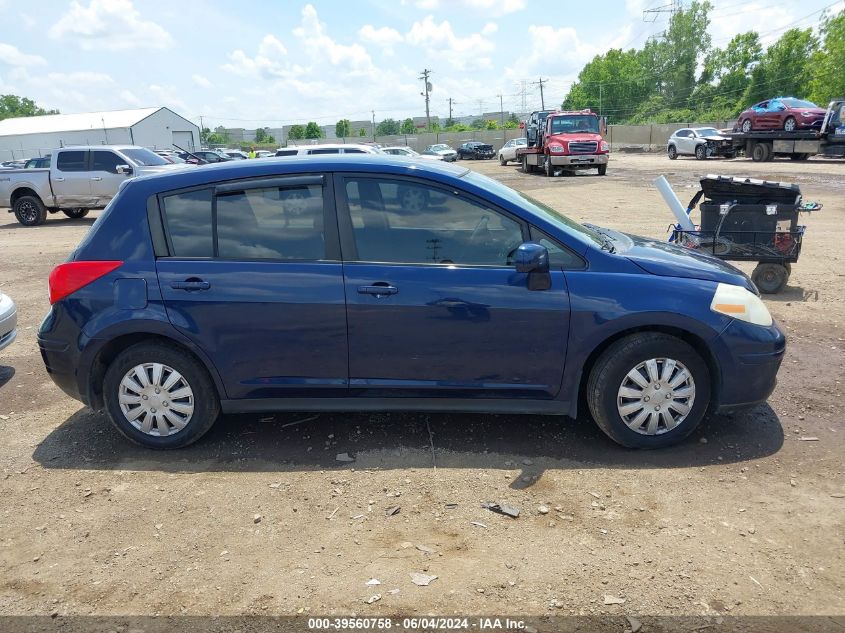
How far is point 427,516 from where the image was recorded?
3402 mm

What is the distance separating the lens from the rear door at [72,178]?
53.7ft

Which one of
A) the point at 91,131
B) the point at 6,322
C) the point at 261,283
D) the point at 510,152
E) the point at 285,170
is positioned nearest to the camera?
the point at 261,283

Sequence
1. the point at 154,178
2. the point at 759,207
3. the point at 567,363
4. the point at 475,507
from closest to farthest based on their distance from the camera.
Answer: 1. the point at 475,507
2. the point at 567,363
3. the point at 154,178
4. the point at 759,207

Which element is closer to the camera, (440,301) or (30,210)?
(440,301)

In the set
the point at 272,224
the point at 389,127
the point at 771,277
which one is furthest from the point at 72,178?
the point at 389,127

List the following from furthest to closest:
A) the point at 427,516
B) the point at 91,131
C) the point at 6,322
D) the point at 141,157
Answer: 1. the point at 91,131
2. the point at 141,157
3. the point at 6,322
4. the point at 427,516

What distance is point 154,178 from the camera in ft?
13.5

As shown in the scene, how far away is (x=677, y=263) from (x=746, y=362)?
0.71 m

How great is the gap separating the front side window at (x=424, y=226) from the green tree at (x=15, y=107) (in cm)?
13125

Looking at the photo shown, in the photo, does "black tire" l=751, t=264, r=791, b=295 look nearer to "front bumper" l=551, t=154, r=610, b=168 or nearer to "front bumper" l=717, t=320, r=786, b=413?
"front bumper" l=717, t=320, r=786, b=413

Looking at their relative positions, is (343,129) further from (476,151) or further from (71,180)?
(71,180)

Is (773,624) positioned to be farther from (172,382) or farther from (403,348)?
(172,382)

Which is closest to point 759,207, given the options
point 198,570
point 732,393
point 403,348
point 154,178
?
point 732,393

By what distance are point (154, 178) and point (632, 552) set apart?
351cm
